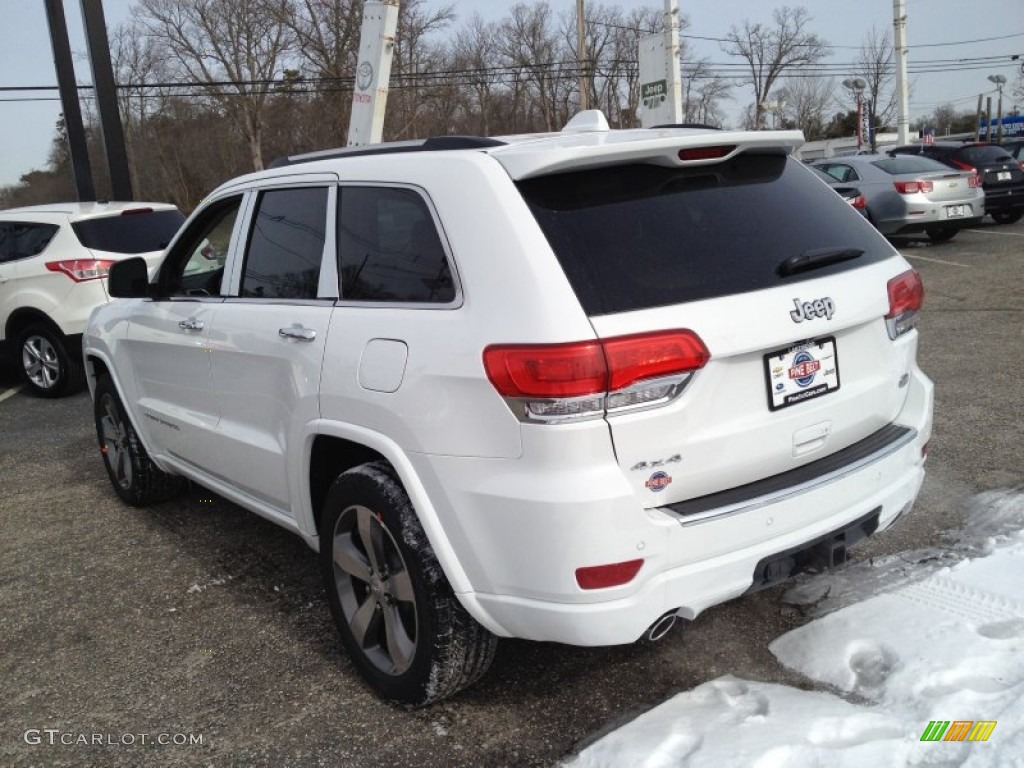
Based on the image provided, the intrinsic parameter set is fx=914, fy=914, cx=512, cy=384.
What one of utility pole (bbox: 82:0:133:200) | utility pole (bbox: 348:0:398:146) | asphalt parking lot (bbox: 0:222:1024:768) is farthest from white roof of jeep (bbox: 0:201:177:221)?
utility pole (bbox: 82:0:133:200)

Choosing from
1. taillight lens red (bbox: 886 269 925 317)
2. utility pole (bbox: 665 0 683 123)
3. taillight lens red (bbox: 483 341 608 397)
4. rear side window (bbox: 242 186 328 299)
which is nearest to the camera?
taillight lens red (bbox: 483 341 608 397)

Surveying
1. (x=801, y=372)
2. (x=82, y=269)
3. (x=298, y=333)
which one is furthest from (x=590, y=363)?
(x=82, y=269)

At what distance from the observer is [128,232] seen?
8703 mm

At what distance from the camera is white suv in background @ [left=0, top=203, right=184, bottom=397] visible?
27.8 ft

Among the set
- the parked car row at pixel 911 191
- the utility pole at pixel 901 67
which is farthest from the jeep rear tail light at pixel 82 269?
the utility pole at pixel 901 67

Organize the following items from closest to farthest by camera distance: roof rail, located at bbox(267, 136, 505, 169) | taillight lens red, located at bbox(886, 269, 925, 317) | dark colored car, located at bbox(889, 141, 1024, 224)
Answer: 1. roof rail, located at bbox(267, 136, 505, 169)
2. taillight lens red, located at bbox(886, 269, 925, 317)
3. dark colored car, located at bbox(889, 141, 1024, 224)

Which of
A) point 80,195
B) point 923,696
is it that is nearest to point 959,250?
point 923,696

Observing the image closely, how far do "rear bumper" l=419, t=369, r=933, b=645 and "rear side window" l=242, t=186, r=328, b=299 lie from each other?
1069 millimetres

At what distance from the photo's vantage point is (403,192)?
9.49 feet

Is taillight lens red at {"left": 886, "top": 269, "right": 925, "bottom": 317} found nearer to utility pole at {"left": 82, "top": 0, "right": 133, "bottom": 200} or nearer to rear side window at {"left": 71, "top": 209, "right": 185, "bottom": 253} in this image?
rear side window at {"left": 71, "top": 209, "right": 185, "bottom": 253}

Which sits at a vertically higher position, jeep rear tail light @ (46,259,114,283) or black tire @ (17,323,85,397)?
jeep rear tail light @ (46,259,114,283)

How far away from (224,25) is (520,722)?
5384 cm

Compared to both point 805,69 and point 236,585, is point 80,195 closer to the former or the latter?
point 236,585

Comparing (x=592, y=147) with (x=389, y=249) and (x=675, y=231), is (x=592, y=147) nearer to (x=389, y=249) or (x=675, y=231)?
(x=675, y=231)
